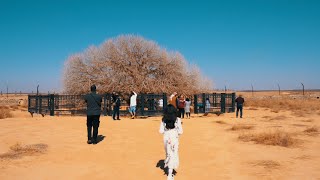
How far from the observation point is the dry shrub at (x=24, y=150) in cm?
959

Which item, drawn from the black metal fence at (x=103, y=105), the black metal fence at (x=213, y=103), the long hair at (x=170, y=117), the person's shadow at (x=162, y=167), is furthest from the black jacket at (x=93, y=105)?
the black metal fence at (x=213, y=103)

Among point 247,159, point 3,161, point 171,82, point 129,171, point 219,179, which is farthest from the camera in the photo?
point 171,82

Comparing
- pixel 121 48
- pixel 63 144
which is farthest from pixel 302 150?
pixel 121 48

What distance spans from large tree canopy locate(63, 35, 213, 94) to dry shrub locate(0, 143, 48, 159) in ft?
63.0

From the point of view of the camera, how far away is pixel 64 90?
3338cm

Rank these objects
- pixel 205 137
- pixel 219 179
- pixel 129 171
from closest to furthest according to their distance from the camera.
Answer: pixel 219 179 → pixel 129 171 → pixel 205 137

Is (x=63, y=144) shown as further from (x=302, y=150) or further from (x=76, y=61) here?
(x=76, y=61)

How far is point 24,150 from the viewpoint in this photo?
10.3 metres

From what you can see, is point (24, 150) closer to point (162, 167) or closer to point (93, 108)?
point (93, 108)

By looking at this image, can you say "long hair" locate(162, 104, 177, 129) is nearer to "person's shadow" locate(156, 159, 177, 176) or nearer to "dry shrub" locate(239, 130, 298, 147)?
"person's shadow" locate(156, 159, 177, 176)

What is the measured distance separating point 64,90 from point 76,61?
10.6ft

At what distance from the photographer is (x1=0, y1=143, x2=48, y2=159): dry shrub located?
9.59 meters

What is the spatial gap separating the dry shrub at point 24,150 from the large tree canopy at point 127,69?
19.2 m

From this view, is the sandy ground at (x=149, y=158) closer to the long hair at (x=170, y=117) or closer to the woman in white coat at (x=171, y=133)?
the woman in white coat at (x=171, y=133)
